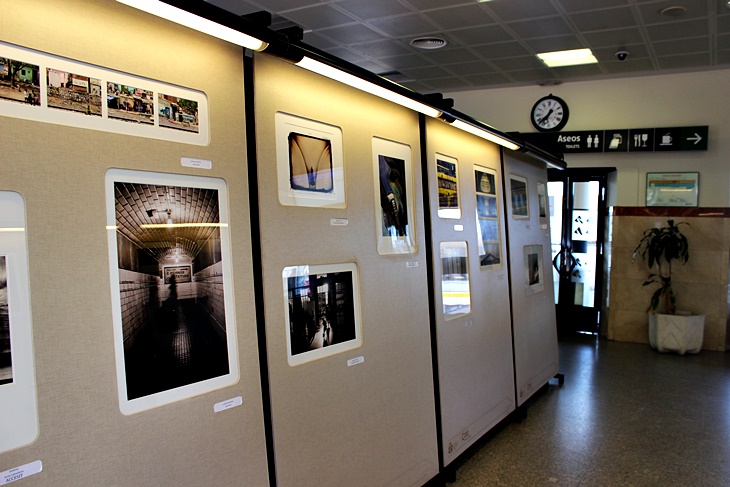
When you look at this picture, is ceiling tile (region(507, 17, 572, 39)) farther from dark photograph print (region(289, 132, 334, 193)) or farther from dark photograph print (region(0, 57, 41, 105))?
dark photograph print (region(0, 57, 41, 105))

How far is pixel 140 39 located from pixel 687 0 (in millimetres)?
4867

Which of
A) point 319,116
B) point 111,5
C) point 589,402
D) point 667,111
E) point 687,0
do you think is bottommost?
point 589,402

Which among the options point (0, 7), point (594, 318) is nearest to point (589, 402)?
point (594, 318)

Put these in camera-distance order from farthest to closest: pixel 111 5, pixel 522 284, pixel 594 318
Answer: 1. pixel 594 318
2. pixel 522 284
3. pixel 111 5

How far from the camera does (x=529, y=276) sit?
15.0 feet

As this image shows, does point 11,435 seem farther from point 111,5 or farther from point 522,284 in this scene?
point 522,284

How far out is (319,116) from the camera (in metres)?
2.25

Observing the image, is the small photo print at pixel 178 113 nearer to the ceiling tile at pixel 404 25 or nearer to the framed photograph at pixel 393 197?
the framed photograph at pixel 393 197

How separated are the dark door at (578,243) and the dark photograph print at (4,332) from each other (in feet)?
23.8

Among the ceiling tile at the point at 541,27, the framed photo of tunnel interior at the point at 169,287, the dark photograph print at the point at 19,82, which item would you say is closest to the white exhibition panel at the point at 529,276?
the ceiling tile at the point at 541,27

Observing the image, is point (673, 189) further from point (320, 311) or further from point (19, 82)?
point (19, 82)

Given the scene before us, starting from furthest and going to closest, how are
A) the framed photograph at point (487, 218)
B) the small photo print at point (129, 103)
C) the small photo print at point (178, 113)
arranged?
1. the framed photograph at point (487, 218)
2. the small photo print at point (178, 113)
3. the small photo print at point (129, 103)

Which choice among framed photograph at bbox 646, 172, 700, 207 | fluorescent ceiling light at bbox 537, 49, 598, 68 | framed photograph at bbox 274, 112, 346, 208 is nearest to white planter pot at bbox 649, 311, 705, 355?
framed photograph at bbox 646, 172, 700, 207

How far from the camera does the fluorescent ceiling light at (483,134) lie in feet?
10.4
